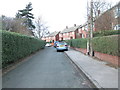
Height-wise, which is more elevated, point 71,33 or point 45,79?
point 71,33

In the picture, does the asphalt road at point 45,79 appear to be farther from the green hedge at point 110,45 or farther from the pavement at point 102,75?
the green hedge at point 110,45

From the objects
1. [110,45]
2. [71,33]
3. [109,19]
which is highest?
[71,33]

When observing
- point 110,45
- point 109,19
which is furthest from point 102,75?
point 109,19

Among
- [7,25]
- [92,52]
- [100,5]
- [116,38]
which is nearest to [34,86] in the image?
[116,38]

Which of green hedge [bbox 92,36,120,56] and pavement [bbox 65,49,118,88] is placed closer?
pavement [bbox 65,49,118,88]

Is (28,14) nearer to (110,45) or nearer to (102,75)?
(110,45)

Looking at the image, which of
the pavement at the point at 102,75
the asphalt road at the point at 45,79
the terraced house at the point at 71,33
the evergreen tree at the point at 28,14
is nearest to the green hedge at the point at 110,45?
the pavement at the point at 102,75

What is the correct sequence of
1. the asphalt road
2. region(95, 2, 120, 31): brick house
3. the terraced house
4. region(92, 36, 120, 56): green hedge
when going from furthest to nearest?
1. the terraced house
2. region(95, 2, 120, 31): brick house
3. region(92, 36, 120, 56): green hedge
4. the asphalt road

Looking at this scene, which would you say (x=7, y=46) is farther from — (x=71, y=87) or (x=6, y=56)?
(x=71, y=87)

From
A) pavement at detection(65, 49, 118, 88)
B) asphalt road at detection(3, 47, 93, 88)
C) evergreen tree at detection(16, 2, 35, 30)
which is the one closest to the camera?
pavement at detection(65, 49, 118, 88)

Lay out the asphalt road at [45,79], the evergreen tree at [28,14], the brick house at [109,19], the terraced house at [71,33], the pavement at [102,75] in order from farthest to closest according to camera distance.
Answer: the terraced house at [71,33] < the evergreen tree at [28,14] < the brick house at [109,19] < the asphalt road at [45,79] < the pavement at [102,75]

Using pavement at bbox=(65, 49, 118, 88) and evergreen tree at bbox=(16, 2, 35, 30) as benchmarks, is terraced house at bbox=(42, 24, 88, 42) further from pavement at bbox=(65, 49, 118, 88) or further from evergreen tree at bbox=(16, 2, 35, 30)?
pavement at bbox=(65, 49, 118, 88)

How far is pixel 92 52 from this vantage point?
13.0 m

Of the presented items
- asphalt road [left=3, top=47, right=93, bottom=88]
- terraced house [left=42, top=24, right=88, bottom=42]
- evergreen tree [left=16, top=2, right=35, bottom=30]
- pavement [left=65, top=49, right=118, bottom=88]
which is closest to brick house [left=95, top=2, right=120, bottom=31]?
pavement [left=65, top=49, right=118, bottom=88]
